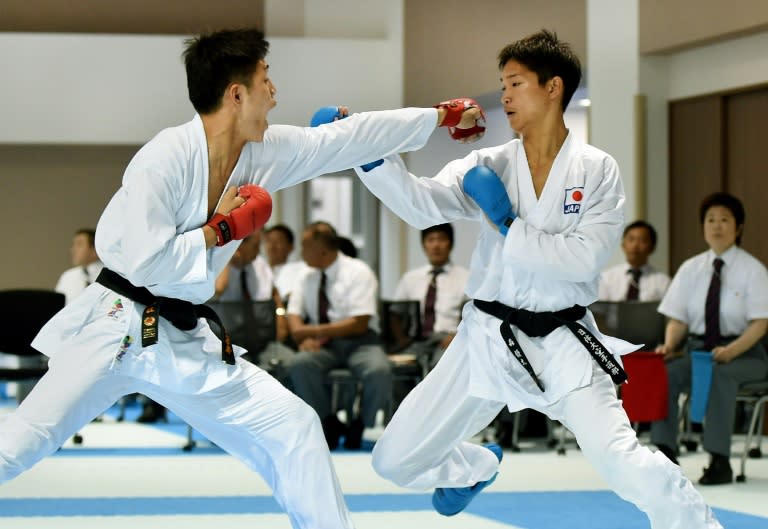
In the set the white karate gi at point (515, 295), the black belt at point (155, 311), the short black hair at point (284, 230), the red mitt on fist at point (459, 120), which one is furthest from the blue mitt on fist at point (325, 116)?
the short black hair at point (284, 230)

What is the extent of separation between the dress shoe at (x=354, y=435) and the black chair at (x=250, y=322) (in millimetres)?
720

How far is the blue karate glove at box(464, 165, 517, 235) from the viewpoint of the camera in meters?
3.45

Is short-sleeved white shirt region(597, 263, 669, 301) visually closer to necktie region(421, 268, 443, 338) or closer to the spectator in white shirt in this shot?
necktie region(421, 268, 443, 338)

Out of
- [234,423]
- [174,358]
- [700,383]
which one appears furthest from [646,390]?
[174,358]

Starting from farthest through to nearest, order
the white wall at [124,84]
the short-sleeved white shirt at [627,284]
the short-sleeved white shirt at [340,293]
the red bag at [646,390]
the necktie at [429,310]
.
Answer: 1. the white wall at [124,84]
2. the necktie at [429,310]
3. the short-sleeved white shirt at [627,284]
4. the short-sleeved white shirt at [340,293]
5. the red bag at [646,390]

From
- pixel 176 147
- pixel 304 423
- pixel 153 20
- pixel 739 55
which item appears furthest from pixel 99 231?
pixel 153 20


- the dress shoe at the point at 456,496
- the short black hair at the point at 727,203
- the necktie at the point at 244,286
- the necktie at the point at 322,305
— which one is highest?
the short black hair at the point at 727,203

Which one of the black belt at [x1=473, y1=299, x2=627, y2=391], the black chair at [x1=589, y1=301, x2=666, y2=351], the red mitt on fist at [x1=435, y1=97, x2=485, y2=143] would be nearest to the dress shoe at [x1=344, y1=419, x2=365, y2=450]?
the black chair at [x1=589, y1=301, x2=666, y2=351]

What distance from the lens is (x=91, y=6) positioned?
1179 cm

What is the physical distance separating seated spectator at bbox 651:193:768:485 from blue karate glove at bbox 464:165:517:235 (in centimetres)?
295

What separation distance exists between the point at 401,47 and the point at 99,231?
27.2 feet

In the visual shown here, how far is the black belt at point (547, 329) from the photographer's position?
3365mm

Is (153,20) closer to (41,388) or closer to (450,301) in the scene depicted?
(450,301)

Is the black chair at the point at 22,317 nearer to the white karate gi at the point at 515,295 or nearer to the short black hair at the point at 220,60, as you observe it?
the white karate gi at the point at 515,295
